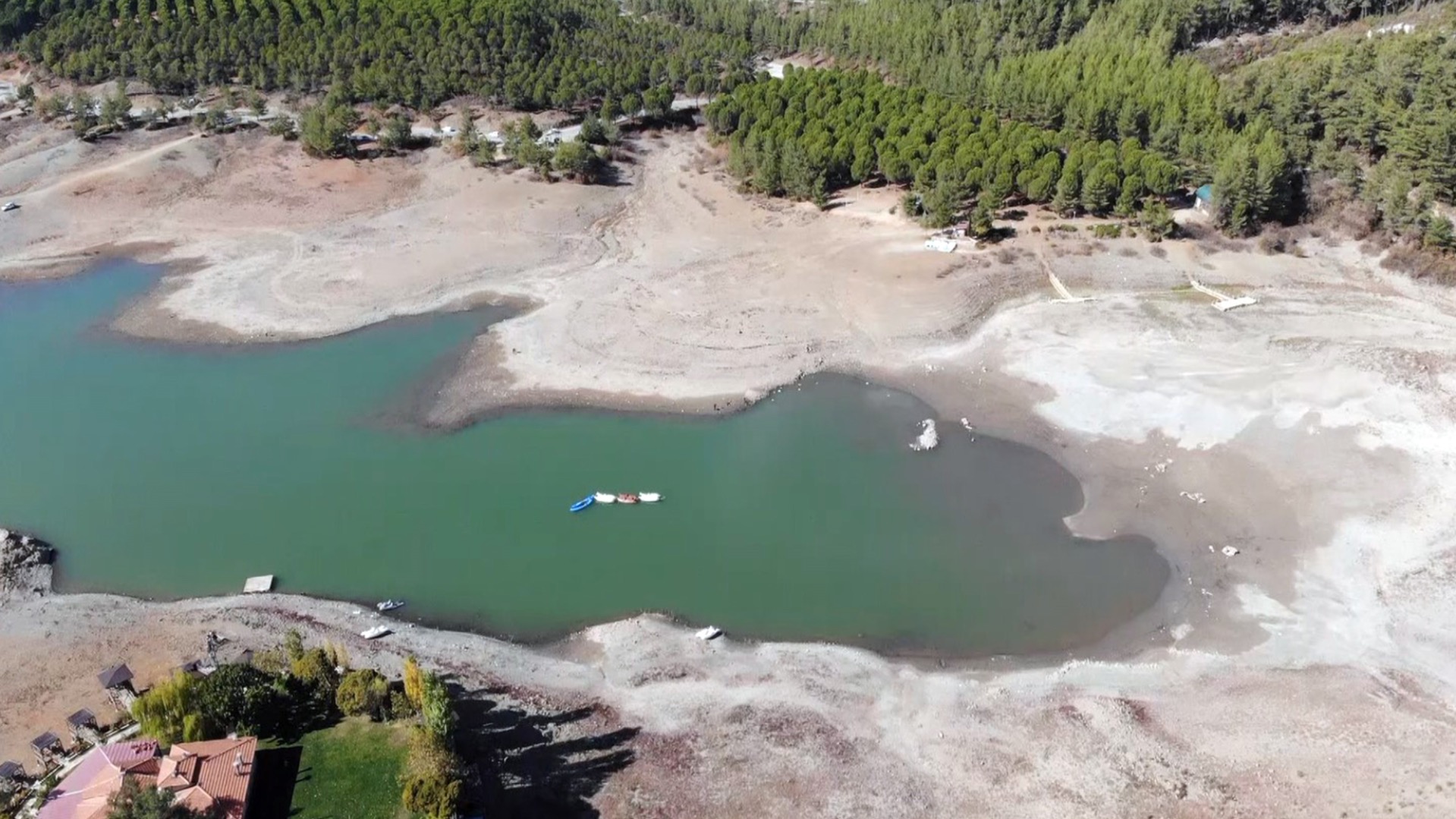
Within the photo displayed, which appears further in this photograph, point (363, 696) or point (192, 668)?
point (192, 668)

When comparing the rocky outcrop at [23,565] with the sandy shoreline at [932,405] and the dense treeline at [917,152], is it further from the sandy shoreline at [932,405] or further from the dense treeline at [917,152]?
the dense treeline at [917,152]

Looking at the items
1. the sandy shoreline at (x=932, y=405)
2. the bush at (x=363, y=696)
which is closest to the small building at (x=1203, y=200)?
the sandy shoreline at (x=932, y=405)

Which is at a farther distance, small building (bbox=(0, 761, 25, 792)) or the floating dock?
the floating dock

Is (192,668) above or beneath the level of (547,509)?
above

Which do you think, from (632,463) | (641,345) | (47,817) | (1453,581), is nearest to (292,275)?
(641,345)

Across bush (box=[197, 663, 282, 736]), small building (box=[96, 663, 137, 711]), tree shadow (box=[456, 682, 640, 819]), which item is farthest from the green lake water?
bush (box=[197, 663, 282, 736])

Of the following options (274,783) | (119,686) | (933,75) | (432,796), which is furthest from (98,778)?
(933,75)

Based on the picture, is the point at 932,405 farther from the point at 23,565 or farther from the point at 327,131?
the point at 327,131

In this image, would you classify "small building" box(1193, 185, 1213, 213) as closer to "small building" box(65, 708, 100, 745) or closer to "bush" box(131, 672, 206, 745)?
"bush" box(131, 672, 206, 745)
